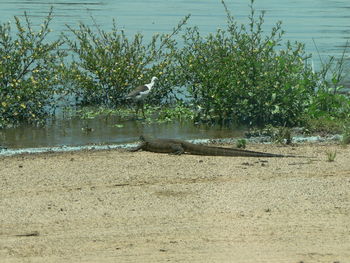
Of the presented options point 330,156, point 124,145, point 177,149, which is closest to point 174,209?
point 330,156

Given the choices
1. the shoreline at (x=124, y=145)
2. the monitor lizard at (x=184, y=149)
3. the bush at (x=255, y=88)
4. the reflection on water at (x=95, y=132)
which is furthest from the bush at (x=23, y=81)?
the monitor lizard at (x=184, y=149)

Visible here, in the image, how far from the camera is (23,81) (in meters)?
13.7

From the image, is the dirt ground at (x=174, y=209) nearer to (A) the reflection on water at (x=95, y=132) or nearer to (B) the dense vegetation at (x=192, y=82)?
(A) the reflection on water at (x=95, y=132)

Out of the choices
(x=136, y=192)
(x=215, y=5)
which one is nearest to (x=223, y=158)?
(x=136, y=192)

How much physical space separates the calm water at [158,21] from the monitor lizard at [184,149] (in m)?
1.47

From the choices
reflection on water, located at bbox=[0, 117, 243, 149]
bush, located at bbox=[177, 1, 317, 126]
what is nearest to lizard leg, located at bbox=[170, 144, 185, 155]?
reflection on water, located at bbox=[0, 117, 243, 149]

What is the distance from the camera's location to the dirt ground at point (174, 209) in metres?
6.62

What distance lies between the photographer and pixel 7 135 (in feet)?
42.8

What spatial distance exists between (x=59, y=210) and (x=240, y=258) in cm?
209

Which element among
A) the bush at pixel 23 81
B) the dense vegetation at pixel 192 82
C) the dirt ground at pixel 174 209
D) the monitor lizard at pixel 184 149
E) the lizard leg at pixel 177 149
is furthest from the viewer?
the bush at pixel 23 81

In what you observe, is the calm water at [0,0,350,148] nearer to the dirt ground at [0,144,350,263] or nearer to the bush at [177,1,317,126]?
the bush at [177,1,317,126]

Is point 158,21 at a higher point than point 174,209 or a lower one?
higher

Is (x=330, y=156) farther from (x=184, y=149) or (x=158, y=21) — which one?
(x=158, y=21)

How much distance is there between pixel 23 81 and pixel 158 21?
13.4 m
